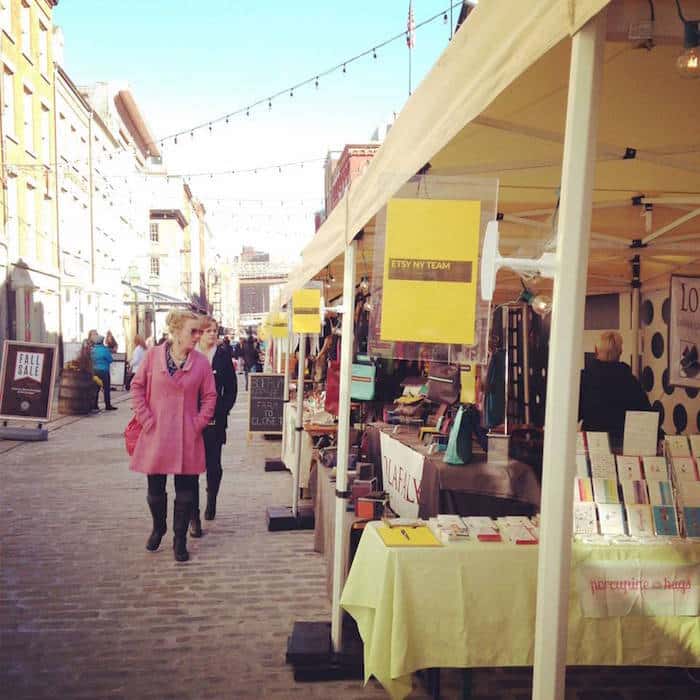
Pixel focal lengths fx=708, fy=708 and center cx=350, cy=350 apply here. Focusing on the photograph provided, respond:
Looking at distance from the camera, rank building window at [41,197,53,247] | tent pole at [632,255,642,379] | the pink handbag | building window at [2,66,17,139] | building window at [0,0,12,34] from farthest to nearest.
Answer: building window at [41,197,53,247] → building window at [2,66,17,139] → building window at [0,0,12,34] → tent pole at [632,255,642,379] → the pink handbag

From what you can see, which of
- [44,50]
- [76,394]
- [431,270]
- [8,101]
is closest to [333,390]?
[431,270]

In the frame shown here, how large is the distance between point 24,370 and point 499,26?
39.2 feet

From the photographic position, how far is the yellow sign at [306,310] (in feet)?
20.0

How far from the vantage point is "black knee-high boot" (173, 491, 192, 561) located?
564cm

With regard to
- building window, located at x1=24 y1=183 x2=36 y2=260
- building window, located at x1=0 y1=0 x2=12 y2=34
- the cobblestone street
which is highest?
building window, located at x1=0 y1=0 x2=12 y2=34

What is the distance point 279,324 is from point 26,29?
1758 cm

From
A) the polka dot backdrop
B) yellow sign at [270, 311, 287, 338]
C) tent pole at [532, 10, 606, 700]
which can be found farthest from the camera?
yellow sign at [270, 311, 287, 338]

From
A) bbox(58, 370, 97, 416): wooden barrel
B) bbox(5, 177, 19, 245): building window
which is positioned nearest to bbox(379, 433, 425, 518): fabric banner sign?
bbox(58, 370, 97, 416): wooden barrel

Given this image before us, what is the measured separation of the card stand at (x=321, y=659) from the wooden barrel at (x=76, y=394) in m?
13.4

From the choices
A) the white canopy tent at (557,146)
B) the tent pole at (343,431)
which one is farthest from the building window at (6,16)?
the tent pole at (343,431)

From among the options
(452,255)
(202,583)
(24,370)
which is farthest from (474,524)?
(24,370)

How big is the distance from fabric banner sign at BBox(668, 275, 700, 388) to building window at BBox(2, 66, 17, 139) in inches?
823

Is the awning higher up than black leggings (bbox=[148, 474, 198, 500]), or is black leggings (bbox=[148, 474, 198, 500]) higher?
the awning

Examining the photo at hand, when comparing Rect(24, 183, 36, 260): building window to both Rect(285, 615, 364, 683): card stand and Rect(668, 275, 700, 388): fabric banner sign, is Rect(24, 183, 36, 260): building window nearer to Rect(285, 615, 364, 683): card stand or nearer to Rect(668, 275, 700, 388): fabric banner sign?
Rect(668, 275, 700, 388): fabric banner sign
